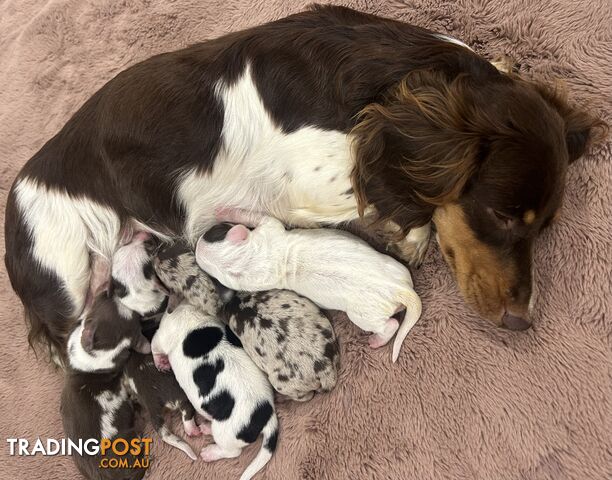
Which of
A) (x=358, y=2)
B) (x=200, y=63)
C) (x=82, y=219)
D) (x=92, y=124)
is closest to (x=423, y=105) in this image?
(x=200, y=63)

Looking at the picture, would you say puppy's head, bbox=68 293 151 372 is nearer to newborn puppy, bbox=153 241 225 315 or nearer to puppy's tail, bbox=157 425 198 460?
newborn puppy, bbox=153 241 225 315

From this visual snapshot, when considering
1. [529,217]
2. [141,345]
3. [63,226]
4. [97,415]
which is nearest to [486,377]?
[529,217]

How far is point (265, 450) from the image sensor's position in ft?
6.69

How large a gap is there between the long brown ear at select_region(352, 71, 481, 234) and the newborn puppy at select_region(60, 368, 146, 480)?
1314 mm

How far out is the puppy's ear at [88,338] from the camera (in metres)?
2.12

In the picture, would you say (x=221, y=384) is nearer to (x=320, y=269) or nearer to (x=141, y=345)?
(x=141, y=345)

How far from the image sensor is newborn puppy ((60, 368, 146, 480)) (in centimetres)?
210

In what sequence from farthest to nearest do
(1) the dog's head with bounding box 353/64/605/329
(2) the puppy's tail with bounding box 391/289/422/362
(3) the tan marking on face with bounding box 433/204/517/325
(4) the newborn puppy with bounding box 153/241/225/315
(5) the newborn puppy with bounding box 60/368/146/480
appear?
(4) the newborn puppy with bounding box 153/241/225/315
(5) the newborn puppy with bounding box 60/368/146/480
(2) the puppy's tail with bounding box 391/289/422/362
(3) the tan marking on face with bounding box 433/204/517/325
(1) the dog's head with bounding box 353/64/605/329

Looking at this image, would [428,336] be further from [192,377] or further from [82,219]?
[82,219]

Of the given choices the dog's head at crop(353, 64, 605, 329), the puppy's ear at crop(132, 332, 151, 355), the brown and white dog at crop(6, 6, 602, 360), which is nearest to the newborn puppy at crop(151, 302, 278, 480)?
the puppy's ear at crop(132, 332, 151, 355)

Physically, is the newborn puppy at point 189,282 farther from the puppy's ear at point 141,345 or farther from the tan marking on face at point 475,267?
the tan marking on face at point 475,267

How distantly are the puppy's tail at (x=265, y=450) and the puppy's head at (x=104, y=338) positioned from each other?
667mm

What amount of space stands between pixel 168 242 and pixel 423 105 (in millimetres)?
1231

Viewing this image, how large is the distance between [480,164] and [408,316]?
626 mm
